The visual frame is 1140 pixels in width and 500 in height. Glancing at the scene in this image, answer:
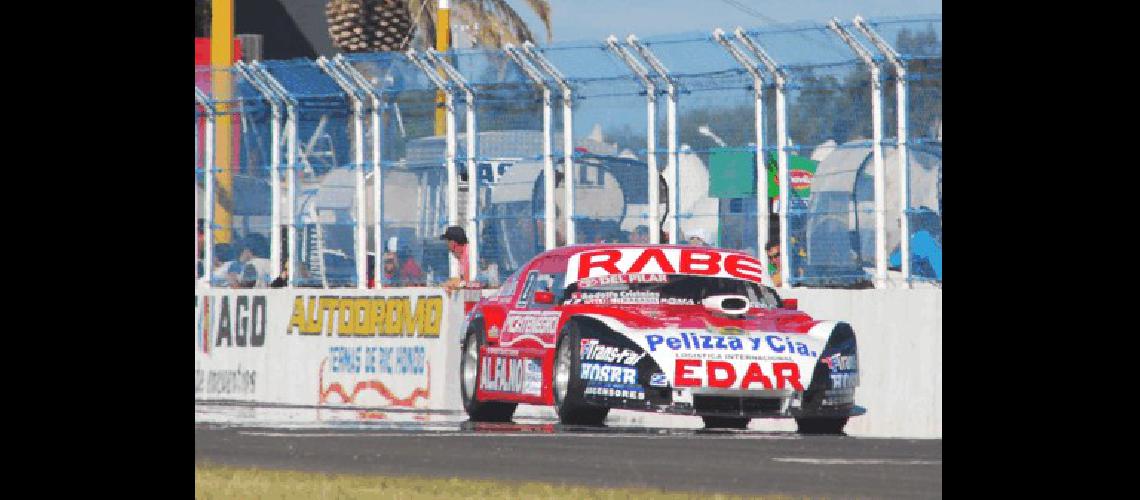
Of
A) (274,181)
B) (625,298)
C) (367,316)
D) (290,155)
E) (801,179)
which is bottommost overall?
(367,316)

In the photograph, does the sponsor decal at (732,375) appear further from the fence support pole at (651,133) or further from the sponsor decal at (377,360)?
the sponsor decal at (377,360)

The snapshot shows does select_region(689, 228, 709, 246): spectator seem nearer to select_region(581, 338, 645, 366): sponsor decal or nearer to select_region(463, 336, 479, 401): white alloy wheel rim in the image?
select_region(463, 336, 479, 401): white alloy wheel rim

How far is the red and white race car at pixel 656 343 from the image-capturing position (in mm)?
15609

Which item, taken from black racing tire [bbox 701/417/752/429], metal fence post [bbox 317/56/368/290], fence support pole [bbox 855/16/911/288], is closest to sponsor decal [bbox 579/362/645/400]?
black racing tire [bbox 701/417/752/429]

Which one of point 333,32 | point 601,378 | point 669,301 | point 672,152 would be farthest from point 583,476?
point 333,32

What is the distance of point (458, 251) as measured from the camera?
68.1 feet

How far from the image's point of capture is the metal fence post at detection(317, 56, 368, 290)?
2286cm

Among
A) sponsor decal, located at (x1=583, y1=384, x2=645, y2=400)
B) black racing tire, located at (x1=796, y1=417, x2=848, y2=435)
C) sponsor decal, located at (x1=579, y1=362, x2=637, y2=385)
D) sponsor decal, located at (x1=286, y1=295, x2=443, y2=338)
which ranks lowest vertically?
black racing tire, located at (x1=796, y1=417, x2=848, y2=435)

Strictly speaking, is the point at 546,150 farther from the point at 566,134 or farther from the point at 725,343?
the point at 725,343

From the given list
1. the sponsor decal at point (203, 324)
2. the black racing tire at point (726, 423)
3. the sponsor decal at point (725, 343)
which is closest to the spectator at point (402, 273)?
the sponsor decal at point (203, 324)

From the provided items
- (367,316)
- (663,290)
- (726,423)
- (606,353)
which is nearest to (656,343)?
(606,353)

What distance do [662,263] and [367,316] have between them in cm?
464
